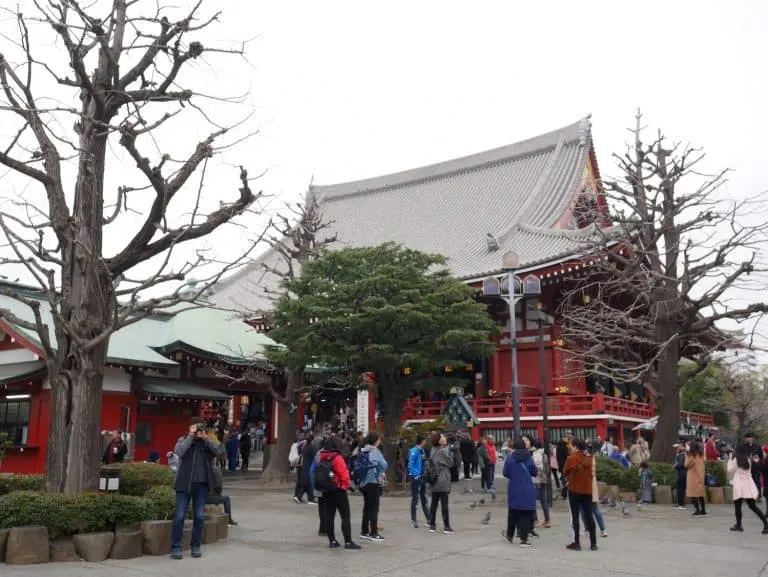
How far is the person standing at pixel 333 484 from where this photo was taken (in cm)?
921

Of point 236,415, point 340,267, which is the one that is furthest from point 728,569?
point 236,415

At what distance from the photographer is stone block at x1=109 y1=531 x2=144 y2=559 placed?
27.5 ft

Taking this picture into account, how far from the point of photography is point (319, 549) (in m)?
9.30

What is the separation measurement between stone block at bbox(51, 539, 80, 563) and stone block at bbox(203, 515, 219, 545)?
1.81m

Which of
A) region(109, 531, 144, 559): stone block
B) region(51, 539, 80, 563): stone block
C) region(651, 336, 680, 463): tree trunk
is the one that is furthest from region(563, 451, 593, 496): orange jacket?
region(651, 336, 680, 463): tree trunk

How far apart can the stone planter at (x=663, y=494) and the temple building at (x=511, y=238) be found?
366 centimetres

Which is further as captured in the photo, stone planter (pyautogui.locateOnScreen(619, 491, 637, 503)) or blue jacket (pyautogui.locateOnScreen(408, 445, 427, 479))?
stone planter (pyautogui.locateOnScreen(619, 491, 637, 503))

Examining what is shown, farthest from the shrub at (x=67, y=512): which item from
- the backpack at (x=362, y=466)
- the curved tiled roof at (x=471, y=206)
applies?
the curved tiled roof at (x=471, y=206)

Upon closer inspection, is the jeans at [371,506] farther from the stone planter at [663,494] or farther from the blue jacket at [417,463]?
the stone planter at [663,494]

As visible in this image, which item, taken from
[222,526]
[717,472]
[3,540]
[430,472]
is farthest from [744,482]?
[3,540]

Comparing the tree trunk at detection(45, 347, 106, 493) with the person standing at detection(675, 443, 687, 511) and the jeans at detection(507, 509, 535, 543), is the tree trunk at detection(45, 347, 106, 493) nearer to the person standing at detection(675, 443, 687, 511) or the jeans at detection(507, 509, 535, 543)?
the jeans at detection(507, 509, 535, 543)

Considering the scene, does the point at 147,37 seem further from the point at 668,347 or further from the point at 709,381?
the point at 709,381

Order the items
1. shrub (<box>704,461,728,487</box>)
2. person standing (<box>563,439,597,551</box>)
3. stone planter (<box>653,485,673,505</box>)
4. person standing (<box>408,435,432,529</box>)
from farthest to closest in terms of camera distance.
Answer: shrub (<box>704,461,728,487</box>) → stone planter (<box>653,485,673,505</box>) → person standing (<box>408,435,432,529</box>) → person standing (<box>563,439,597,551</box>)

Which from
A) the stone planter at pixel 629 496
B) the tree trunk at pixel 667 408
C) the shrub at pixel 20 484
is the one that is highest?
the tree trunk at pixel 667 408
